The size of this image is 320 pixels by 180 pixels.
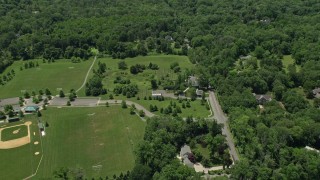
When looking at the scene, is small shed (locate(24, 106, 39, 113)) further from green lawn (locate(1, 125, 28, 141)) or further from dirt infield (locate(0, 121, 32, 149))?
dirt infield (locate(0, 121, 32, 149))

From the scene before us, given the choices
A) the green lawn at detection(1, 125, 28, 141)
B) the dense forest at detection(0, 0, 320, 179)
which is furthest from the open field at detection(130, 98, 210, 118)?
the green lawn at detection(1, 125, 28, 141)

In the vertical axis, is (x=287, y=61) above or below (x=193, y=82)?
above

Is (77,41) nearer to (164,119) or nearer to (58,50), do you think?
(58,50)

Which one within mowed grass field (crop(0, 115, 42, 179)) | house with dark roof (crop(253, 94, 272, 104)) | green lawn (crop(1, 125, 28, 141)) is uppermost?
house with dark roof (crop(253, 94, 272, 104))

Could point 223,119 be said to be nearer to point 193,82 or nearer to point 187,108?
point 187,108

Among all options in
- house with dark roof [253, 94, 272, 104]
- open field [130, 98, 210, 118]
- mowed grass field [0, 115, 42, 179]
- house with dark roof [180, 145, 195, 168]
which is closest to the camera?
house with dark roof [180, 145, 195, 168]

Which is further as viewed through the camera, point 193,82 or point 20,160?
point 193,82

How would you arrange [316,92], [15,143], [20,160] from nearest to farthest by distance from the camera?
[20,160] < [15,143] < [316,92]

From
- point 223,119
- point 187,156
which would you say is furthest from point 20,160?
point 223,119
